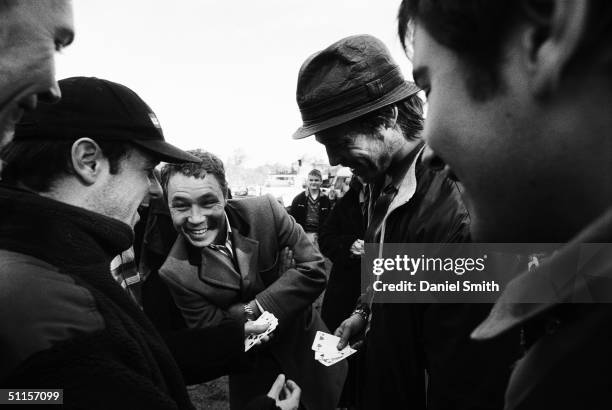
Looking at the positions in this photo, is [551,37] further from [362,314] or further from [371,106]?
[362,314]

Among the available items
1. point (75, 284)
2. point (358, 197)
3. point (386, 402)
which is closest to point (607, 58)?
point (75, 284)

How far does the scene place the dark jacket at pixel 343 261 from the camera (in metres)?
3.81

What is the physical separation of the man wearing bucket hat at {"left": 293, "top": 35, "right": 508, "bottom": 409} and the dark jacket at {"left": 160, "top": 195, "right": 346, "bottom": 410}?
1.63 feet

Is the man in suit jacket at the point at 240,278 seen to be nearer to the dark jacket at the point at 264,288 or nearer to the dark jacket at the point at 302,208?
the dark jacket at the point at 264,288

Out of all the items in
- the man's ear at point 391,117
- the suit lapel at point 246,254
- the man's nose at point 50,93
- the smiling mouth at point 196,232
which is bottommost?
the suit lapel at point 246,254

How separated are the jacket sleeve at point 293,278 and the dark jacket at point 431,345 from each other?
102 centimetres

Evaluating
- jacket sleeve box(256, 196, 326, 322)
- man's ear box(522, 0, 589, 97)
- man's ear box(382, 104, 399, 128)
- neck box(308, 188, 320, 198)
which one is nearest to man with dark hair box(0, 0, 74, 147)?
man's ear box(522, 0, 589, 97)

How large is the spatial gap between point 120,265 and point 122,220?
1923mm

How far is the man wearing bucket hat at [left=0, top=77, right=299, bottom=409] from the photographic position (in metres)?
1.07

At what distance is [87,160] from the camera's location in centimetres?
153

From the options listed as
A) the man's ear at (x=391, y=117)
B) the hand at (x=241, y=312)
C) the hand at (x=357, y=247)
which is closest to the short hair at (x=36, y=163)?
the man's ear at (x=391, y=117)

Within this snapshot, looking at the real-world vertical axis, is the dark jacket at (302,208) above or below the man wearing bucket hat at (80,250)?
below

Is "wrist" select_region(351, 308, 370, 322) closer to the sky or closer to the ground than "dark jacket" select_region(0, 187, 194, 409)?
closer to the ground

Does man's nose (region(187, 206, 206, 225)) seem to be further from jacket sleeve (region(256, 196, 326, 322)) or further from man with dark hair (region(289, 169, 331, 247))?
man with dark hair (region(289, 169, 331, 247))
